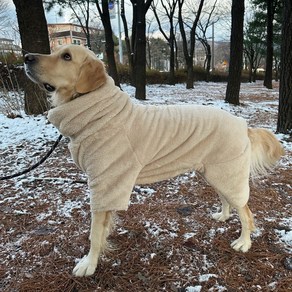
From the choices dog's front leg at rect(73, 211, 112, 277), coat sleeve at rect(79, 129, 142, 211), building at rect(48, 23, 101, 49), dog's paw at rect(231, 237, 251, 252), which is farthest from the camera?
building at rect(48, 23, 101, 49)

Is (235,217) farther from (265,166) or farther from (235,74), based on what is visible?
(235,74)

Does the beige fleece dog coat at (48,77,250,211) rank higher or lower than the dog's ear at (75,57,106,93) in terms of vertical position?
lower

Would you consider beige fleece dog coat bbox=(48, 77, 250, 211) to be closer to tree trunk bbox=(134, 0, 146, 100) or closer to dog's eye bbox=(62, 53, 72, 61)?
dog's eye bbox=(62, 53, 72, 61)

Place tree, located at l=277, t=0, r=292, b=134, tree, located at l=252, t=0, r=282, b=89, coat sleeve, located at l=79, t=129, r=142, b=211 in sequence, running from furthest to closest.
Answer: tree, located at l=252, t=0, r=282, b=89 < tree, located at l=277, t=0, r=292, b=134 < coat sleeve, located at l=79, t=129, r=142, b=211

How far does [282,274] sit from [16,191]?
9.06ft

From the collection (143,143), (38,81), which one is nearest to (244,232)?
(143,143)

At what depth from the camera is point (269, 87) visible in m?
17.7

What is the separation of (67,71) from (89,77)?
0.15 meters

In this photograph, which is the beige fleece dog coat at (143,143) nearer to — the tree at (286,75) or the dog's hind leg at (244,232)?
the dog's hind leg at (244,232)

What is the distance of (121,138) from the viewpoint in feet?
6.57

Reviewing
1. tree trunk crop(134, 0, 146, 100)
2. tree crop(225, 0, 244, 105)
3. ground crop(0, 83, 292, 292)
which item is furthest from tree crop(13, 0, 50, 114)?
tree crop(225, 0, 244, 105)

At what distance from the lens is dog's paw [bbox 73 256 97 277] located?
2.10 m

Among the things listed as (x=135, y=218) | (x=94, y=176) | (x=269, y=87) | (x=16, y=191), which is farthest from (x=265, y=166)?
(x=269, y=87)

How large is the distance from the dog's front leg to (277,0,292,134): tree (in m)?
3.94
